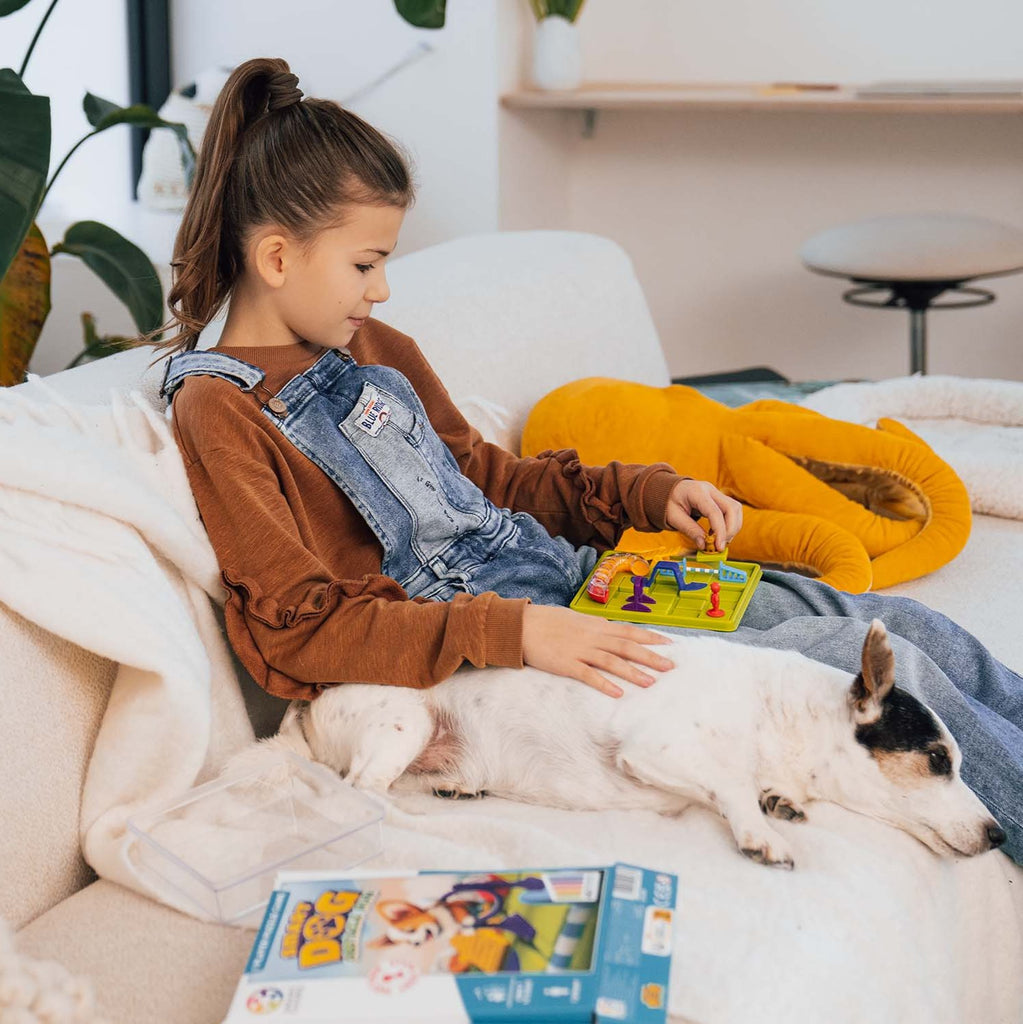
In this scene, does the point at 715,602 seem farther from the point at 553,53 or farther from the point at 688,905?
the point at 553,53

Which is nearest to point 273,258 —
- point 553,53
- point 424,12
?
point 424,12

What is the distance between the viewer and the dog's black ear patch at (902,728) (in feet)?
3.92

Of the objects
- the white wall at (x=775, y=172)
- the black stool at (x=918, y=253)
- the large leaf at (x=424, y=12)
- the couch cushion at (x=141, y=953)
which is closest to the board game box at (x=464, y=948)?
the couch cushion at (x=141, y=953)

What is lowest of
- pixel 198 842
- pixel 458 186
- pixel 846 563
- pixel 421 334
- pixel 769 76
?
pixel 198 842

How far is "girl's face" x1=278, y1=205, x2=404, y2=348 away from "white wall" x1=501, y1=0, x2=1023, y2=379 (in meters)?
2.13

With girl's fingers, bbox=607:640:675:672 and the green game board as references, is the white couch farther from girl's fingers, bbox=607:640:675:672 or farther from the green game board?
the green game board

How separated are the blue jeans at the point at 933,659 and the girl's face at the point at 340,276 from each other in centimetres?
55

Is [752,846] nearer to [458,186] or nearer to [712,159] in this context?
[458,186]

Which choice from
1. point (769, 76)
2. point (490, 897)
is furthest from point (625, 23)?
point (490, 897)

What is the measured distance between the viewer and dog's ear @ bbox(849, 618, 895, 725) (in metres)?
1.17

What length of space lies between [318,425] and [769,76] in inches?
113

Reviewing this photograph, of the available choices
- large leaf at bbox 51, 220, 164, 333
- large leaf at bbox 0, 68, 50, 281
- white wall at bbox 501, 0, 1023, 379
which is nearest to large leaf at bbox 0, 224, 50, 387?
large leaf at bbox 51, 220, 164, 333

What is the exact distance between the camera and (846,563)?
1.77 m

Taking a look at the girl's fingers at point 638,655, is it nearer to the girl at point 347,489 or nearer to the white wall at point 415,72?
the girl at point 347,489
